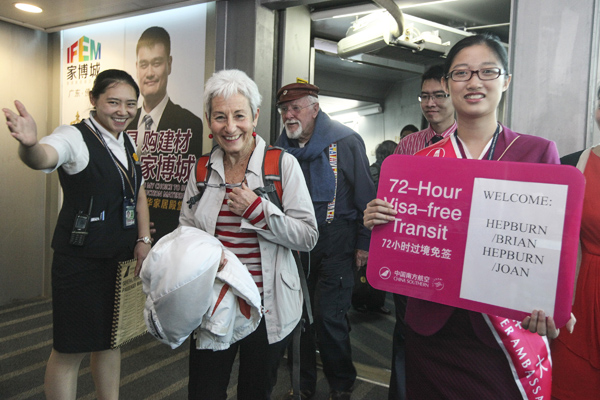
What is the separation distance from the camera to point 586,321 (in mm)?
1447

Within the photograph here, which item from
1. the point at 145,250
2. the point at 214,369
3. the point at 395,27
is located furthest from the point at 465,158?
the point at 395,27

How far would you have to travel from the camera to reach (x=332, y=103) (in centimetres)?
674

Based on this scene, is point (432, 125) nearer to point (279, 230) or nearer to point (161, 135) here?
point (279, 230)

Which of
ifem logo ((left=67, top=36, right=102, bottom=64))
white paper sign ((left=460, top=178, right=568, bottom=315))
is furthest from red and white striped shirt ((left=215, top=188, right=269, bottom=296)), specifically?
ifem logo ((left=67, top=36, right=102, bottom=64))

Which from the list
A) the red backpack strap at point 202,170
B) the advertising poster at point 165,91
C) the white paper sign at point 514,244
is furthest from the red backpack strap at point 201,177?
the advertising poster at point 165,91

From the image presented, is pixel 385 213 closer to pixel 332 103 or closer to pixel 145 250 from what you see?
pixel 145 250

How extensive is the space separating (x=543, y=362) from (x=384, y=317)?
3000 mm

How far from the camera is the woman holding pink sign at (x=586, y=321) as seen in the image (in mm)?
1422

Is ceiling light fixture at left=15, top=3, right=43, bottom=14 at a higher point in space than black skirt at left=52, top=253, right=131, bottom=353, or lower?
higher

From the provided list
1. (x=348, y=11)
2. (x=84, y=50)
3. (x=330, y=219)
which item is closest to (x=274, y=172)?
(x=330, y=219)

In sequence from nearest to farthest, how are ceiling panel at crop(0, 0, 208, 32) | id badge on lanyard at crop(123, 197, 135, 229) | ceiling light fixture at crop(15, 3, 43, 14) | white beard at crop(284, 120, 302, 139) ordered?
id badge on lanyard at crop(123, 197, 135, 229), white beard at crop(284, 120, 302, 139), ceiling panel at crop(0, 0, 208, 32), ceiling light fixture at crop(15, 3, 43, 14)

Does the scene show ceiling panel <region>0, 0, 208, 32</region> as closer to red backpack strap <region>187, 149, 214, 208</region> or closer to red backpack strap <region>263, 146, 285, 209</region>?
red backpack strap <region>187, 149, 214, 208</region>

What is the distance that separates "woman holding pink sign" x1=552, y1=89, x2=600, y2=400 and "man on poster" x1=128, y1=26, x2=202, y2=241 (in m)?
2.67

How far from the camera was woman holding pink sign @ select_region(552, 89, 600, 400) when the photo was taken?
4.66 ft
